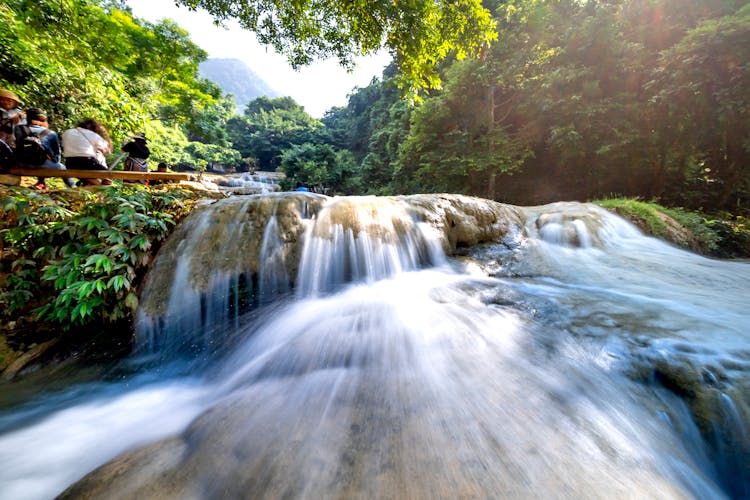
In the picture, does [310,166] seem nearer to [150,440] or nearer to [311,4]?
[311,4]

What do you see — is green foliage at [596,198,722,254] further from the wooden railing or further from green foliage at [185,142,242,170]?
green foliage at [185,142,242,170]

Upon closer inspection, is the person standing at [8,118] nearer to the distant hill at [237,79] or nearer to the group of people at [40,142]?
the group of people at [40,142]

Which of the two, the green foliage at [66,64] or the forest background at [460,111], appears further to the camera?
the green foliage at [66,64]

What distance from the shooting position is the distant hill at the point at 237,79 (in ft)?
470

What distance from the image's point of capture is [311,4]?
4848mm

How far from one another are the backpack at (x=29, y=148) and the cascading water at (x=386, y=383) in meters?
2.44

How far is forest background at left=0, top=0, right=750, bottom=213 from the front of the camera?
554 cm

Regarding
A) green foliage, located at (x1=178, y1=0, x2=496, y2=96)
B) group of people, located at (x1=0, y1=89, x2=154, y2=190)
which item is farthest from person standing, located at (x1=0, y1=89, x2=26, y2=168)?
green foliage, located at (x1=178, y1=0, x2=496, y2=96)

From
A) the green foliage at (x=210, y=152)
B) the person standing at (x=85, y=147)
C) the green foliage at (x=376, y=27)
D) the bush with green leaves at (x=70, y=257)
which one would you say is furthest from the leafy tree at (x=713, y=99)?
the green foliage at (x=210, y=152)

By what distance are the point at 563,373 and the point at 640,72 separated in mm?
12882

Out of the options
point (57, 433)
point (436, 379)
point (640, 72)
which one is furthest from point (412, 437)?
point (640, 72)

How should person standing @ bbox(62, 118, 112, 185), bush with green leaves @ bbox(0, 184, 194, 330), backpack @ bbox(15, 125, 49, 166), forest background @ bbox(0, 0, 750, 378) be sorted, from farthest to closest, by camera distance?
1. person standing @ bbox(62, 118, 112, 185)
2. backpack @ bbox(15, 125, 49, 166)
3. forest background @ bbox(0, 0, 750, 378)
4. bush with green leaves @ bbox(0, 184, 194, 330)

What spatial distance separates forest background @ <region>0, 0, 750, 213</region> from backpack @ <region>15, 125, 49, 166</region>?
1994mm

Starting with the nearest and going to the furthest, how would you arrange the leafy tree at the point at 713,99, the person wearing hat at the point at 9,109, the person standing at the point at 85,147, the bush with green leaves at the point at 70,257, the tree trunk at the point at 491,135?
the bush with green leaves at the point at 70,257, the person wearing hat at the point at 9,109, the person standing at the point at 85,147, the leafy tree at the point at 713,99, the tree trunk at the point at 491,135
